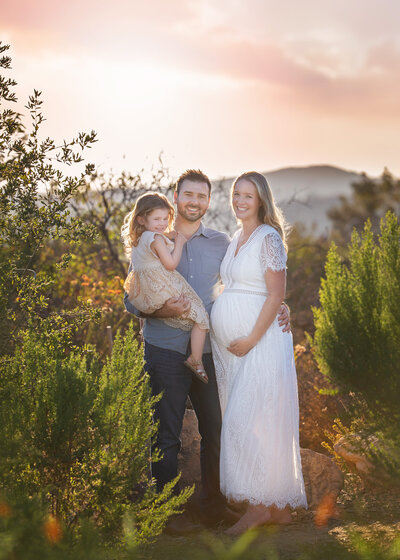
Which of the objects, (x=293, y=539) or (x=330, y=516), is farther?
(x=330, y=516)

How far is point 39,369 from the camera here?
3910 mm

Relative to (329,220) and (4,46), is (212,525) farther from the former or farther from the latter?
(329,220)

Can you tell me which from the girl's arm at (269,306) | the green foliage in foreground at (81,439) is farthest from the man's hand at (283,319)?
the green foliage in foreground at (81,439)

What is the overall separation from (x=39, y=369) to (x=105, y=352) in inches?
177

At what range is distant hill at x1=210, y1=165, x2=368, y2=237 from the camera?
523 inches

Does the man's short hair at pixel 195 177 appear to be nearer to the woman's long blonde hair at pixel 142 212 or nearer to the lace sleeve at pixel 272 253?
the woman's long blonde hair at pixel 142 212

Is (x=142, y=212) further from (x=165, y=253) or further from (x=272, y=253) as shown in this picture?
(x=272, y=253)

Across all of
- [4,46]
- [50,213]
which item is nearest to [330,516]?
[50,213]

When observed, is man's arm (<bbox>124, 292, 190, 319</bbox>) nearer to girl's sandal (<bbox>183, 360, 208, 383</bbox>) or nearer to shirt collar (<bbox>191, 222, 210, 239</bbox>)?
girl's sandal (<bbox>183, 360, 208, 383</bbox>)

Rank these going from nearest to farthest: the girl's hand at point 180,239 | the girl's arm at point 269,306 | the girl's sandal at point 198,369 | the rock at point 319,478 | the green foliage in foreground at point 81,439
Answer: the green foliage in foreground at point 81,439
the girl's arm at point 269,306
the girl's sandal at point 198,369
the girl's hand at point 180,239
the rock at point 319,478

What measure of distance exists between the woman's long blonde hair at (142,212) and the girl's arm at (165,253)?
0.86 feet

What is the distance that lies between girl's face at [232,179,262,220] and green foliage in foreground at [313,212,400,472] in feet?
6.44

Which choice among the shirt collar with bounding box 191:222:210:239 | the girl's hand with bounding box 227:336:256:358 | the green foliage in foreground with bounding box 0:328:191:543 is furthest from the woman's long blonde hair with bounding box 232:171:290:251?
the green foliage in foreground with bounding box 0:328:191:543

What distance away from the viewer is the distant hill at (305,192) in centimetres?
1327
